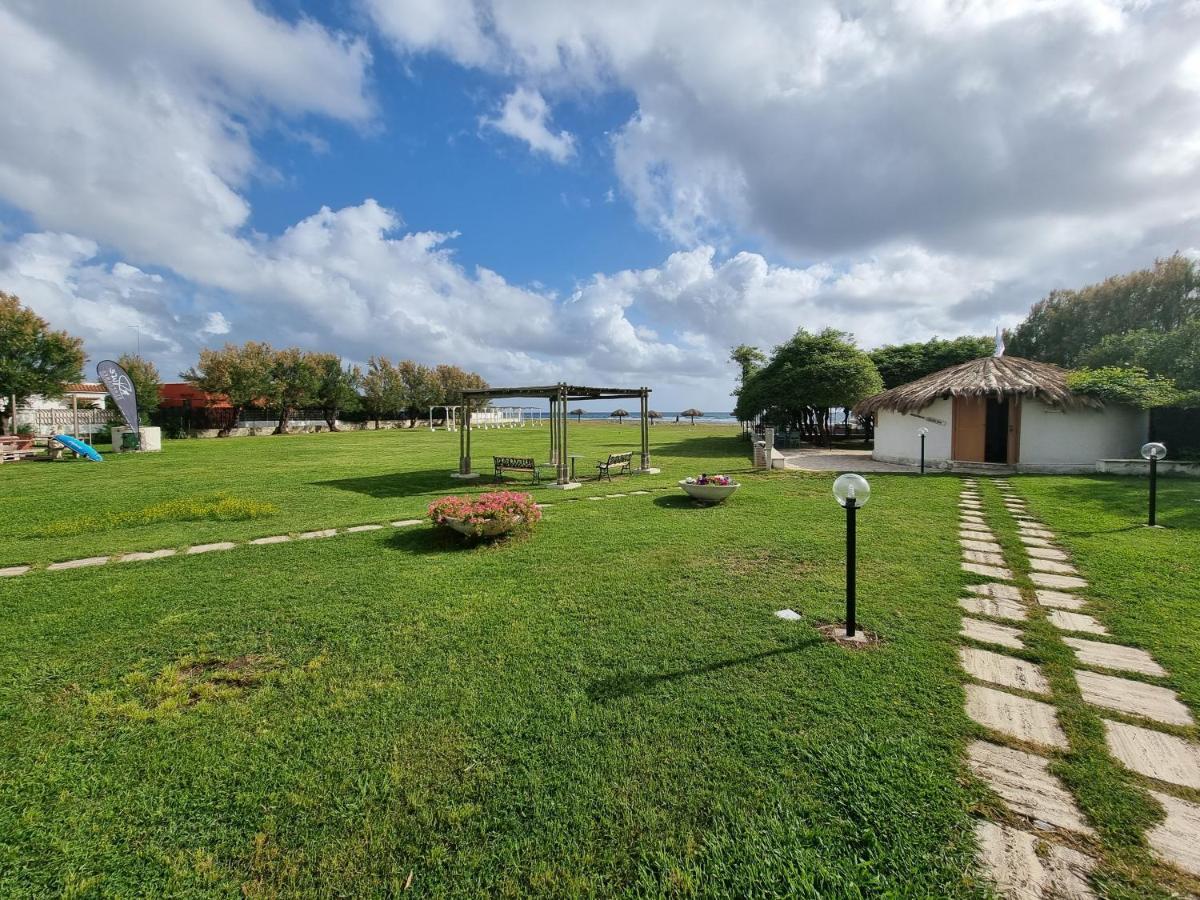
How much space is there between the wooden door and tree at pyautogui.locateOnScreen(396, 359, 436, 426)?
4367cm

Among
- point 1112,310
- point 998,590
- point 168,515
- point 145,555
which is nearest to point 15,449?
point 168,515

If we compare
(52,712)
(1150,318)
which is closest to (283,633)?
(52,712)

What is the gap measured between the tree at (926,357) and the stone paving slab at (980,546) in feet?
73.0

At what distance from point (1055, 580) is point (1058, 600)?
0.68 m

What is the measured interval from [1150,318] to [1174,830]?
35904mm

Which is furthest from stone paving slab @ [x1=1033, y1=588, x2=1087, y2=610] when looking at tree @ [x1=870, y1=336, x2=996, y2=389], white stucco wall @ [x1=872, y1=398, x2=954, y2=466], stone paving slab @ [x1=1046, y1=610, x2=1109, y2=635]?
tree @ [x1=870, y1=336, x2=996, y2=389]

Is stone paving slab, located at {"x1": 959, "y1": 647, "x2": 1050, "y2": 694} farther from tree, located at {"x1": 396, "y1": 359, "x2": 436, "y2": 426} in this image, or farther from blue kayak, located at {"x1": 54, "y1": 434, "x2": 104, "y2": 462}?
tree, located at {"x1": 396, "y1": 359, "x2": 436, "y2": 426}

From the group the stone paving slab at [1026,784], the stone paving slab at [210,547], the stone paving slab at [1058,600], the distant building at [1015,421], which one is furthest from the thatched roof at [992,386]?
the stone paving slab at [210,547]

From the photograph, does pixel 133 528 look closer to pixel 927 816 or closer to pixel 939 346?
pixel 927 816

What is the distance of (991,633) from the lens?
4023mm

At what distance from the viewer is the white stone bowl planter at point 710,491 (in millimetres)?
9156

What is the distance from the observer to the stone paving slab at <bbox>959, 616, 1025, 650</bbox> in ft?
12.7

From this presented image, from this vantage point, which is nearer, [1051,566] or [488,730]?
[488,730]

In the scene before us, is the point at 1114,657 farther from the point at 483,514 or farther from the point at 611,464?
the point at 611,464
